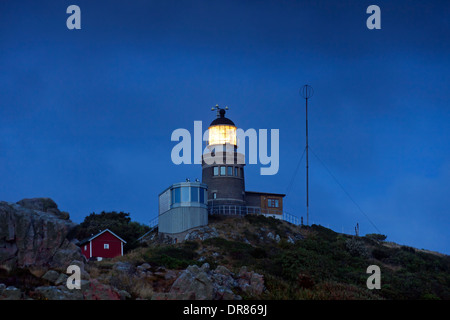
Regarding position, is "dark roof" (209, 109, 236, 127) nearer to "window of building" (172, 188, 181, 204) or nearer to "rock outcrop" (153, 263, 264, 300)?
"window of building" (172, 188, 181, 204)

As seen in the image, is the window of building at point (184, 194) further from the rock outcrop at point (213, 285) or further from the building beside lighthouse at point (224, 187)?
the rock outcrop at point (213, 285)

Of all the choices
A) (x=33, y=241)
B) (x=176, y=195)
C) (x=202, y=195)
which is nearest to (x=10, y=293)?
(x=33, y=241)

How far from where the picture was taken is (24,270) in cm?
2155

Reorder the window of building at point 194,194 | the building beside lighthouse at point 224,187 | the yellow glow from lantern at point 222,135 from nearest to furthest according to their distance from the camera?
1. the window of building at point 194,194
2. the building beside lighthouse at point 224,187
3. the yellow glow from lantern at point 222,135

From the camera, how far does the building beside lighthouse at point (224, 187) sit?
47.9 m

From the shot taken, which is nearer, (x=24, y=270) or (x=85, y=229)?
(x=24, y=270)

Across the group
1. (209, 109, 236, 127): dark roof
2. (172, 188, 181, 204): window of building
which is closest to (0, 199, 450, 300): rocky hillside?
(172, 188, 181, 204): window of building

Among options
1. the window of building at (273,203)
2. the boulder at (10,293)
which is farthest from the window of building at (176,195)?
the boulder at (10,293)

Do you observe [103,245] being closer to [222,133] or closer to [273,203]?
[222,133]

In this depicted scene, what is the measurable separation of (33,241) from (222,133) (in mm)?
30066
